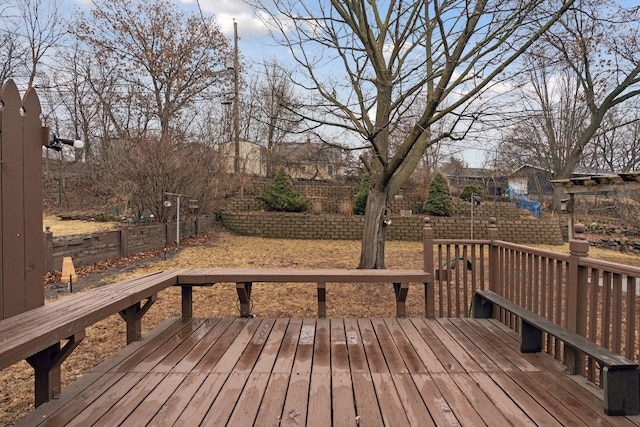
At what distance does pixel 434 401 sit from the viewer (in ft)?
6.35

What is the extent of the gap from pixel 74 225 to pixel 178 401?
39.6ft

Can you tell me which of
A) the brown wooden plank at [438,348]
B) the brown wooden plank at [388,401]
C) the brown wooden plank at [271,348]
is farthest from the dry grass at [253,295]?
the brown wooden plank at [388,401]

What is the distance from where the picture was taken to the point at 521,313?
8.65ft

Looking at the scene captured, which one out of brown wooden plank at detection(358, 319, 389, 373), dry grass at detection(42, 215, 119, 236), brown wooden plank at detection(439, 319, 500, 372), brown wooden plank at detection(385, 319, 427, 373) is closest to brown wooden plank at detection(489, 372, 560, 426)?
brown wooden plank at detection(439, 319, 500, 372)

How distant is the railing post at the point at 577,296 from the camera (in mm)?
2299

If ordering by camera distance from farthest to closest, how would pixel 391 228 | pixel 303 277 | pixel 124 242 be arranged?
pixel 391 228 → pixel 124 242 → pixel 303 277

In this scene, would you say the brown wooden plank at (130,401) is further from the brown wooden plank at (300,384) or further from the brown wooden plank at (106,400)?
the brown wooden plank at (300,384)

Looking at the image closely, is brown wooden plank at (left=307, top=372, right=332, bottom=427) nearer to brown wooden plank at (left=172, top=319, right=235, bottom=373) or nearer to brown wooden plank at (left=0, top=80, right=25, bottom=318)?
brown wooden plank at (left=172, top=319, right=235, bottom=373)

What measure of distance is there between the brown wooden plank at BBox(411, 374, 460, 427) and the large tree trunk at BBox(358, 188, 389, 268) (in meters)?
4.68

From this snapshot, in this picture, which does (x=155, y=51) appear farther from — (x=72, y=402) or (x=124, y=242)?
(x=72, y=402)

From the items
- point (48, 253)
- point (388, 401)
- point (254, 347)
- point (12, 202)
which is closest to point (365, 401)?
point (388, 401)

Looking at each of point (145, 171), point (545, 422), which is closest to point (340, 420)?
point (545, 422)

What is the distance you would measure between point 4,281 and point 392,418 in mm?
2082

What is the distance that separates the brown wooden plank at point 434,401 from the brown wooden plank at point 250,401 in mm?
902
